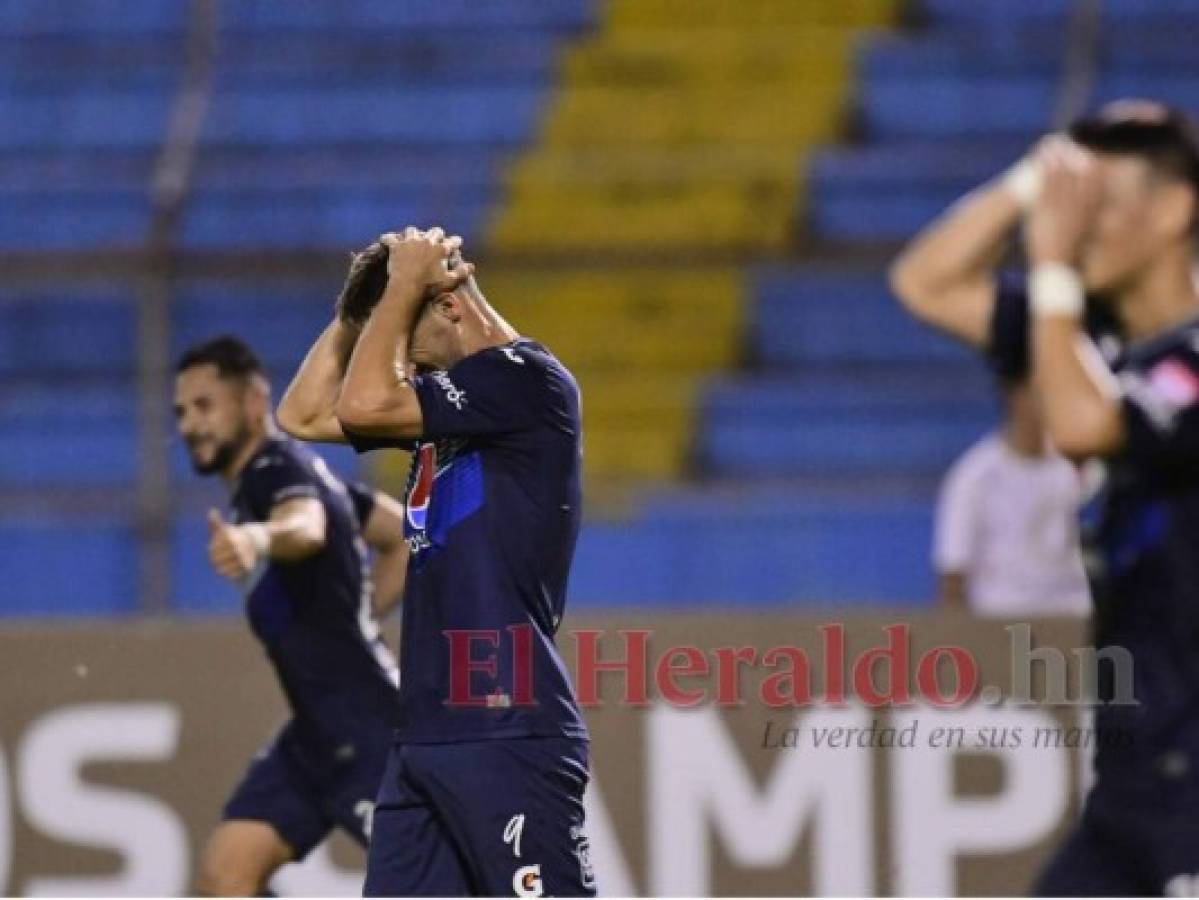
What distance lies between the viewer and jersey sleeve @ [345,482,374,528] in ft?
25.0

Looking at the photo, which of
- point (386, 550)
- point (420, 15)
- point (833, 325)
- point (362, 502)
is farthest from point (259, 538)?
point (420, 15)

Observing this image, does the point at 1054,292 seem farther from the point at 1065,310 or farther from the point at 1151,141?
the point at 1151,141

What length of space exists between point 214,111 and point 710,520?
4571 millimetres

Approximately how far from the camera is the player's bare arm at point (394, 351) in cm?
555

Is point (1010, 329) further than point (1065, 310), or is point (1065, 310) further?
point (1010, 329)

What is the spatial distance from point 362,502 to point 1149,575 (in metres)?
3.63

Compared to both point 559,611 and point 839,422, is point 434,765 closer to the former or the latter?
point 559,611

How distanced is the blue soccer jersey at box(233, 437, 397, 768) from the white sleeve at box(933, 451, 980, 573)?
3.09 meters

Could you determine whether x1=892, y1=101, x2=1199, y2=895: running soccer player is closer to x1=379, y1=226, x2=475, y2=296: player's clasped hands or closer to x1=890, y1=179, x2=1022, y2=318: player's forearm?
x1=890, y1=179, x2=1022, y2=318: player's forearm

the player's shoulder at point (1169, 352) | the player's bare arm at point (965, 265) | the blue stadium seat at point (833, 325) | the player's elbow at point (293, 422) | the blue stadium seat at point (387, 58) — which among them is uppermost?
the blue stadium seat at point (387, 58)

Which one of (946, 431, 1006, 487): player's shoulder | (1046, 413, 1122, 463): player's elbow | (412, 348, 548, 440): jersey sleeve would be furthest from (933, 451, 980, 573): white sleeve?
(1046, 413, 1122, 463): player's elbow

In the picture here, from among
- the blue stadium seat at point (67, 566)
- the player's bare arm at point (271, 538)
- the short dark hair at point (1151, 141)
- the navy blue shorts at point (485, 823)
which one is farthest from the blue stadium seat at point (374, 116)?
the short dark hair at point (1151, 141)

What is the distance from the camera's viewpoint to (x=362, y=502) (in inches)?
301

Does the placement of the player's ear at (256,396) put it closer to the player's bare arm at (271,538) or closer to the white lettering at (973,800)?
the player's bare arm at (271,538)
